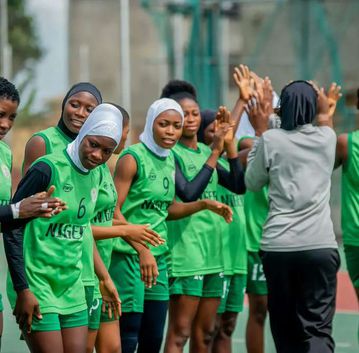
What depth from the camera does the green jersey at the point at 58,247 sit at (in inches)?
233

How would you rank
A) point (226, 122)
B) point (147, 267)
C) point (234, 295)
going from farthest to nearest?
point (234, 295), point (226, 122), point (147, 267)

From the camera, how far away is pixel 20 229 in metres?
5.68

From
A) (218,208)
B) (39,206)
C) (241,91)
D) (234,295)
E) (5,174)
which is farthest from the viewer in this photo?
(234,295)

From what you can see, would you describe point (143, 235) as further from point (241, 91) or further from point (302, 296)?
point (241, 91)

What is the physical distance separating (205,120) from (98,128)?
244 cm

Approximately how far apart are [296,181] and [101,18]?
43.3 meters

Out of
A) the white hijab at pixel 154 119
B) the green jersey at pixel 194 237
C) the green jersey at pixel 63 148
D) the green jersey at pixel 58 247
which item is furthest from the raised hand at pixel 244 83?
the green jersey at pixel 58 247

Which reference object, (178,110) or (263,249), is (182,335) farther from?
(178,110)

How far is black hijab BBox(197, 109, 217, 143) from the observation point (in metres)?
8.27

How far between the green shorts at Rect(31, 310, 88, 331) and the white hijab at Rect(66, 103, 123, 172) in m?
0.72

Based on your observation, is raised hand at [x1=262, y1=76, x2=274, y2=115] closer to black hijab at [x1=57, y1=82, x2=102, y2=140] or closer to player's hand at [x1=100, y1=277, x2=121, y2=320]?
black hijab at [x1=57, y1=82, x2=102, y2=140]

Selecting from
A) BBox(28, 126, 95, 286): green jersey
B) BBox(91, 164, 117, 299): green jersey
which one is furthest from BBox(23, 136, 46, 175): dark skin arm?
BBox(91, 164, 117, 299): green jersey

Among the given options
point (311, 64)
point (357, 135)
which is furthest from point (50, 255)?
point (311, 64)

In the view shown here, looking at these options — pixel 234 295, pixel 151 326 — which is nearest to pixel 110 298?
pixel 151 326
